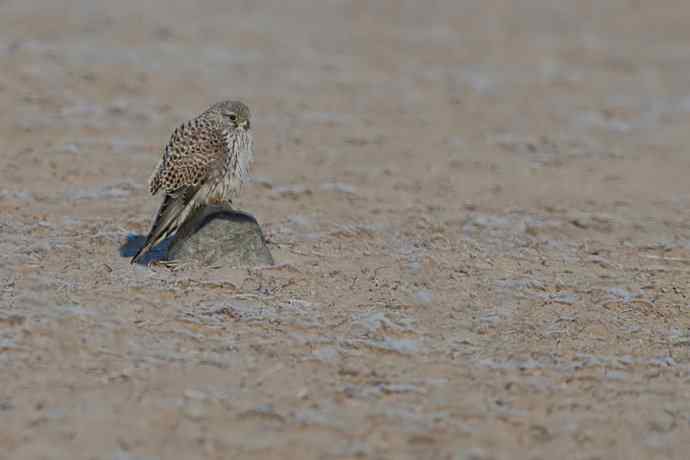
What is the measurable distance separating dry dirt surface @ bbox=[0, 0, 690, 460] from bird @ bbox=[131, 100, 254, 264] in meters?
0.49

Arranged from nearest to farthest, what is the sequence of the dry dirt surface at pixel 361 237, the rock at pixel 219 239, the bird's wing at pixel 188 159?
1. the dry dirt surface at pixel 361 237
2. the bird's wing at pixel 188 159
3. the rock at pixel 219 239

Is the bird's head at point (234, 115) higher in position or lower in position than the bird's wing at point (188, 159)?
higher

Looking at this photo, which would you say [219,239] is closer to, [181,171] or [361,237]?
[181,171]

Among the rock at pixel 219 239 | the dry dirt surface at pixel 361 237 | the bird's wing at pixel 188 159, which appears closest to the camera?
the dry dirt surface at pixel 361 237

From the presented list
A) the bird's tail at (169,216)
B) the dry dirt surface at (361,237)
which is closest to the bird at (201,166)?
the bird's tail at (169,216)

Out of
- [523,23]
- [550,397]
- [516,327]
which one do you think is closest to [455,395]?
[550,397]

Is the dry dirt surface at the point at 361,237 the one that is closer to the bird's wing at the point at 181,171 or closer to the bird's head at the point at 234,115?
the bird's wing at the point at 181,171

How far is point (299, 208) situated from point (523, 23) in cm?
865

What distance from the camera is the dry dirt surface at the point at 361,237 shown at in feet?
20.2

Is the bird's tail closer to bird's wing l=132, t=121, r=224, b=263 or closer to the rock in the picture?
bird's wing l=132, t=121, r=224, b=263

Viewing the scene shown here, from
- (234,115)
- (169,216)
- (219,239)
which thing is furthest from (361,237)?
(169,216)

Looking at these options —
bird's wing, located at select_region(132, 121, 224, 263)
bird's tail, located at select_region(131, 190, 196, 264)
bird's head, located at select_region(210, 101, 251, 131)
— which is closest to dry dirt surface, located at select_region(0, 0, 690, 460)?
bird's tail, located at select_region(131, 190, 196, 264)

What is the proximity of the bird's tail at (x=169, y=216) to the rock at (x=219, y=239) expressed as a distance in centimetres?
13

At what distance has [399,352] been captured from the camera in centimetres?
712
